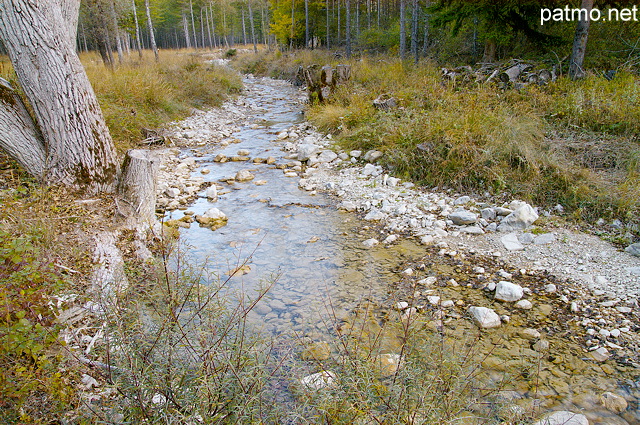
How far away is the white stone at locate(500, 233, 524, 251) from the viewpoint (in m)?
4.77

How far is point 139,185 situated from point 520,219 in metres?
5.37

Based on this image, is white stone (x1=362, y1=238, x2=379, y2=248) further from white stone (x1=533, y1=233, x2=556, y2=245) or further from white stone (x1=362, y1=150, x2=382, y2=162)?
white stone (x1=362, y1=150, x2=382, y2=162)

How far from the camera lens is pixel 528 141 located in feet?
20.2

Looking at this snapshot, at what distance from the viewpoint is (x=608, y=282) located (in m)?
3.95

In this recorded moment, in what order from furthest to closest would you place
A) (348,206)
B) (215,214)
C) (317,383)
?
(348,206) → (215,214) → (317,383)

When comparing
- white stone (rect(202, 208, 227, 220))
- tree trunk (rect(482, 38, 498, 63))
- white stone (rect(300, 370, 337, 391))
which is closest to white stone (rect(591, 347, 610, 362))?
white stone (rect(300, 370, 337, 391))

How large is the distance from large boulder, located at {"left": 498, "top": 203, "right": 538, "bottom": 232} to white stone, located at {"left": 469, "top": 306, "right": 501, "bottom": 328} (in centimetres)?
196

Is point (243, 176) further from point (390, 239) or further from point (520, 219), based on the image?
point (520, 219)

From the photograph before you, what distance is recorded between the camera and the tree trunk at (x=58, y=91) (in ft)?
14.9

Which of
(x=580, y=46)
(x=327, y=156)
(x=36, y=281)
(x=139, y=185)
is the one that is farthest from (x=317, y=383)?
(x=580, y=46)

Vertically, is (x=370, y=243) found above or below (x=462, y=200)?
below

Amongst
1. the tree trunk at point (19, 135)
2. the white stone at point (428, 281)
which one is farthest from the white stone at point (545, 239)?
the tree trunk at point (19, 135)

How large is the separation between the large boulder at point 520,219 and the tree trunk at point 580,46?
5284 millimetres

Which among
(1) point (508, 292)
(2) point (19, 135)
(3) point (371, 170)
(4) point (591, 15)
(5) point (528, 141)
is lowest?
(1) point (508, 292)
